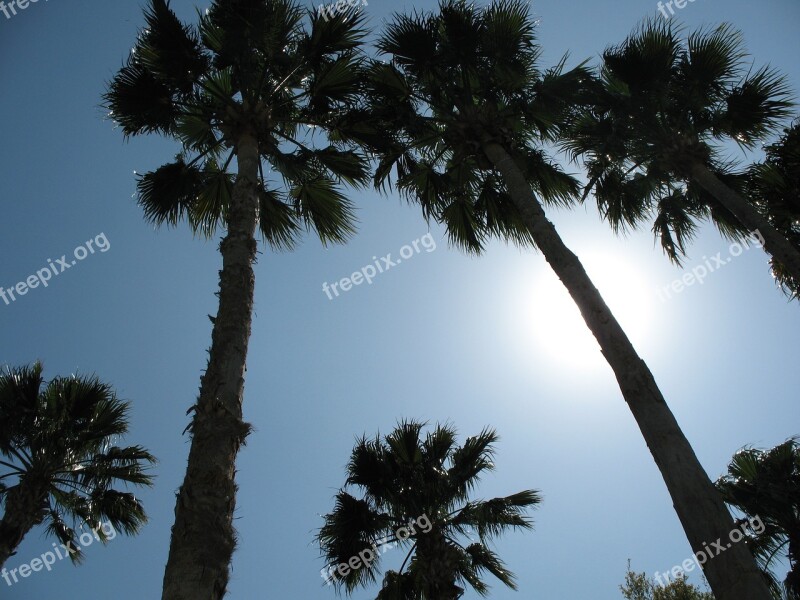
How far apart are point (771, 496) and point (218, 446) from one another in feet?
33.0

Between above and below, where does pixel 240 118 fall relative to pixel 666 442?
above

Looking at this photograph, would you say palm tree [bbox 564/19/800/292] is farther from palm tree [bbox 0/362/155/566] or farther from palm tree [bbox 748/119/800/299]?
palm tree [bbox 0/362/155/566]

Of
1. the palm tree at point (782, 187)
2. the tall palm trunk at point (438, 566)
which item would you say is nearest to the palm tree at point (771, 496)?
the palm tree at point (782, 187)

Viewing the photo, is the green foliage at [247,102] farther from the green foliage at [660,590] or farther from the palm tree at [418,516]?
the green foliage at [660,590]

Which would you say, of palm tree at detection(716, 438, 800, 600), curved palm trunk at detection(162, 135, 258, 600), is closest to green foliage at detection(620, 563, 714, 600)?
palm tree at detection(716, 438, 800, 600)

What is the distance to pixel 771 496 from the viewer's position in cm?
984

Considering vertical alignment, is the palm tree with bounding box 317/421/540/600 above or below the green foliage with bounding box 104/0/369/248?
below

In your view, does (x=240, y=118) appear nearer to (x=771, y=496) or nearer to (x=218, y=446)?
(x=218, y=446)

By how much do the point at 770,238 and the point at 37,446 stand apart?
13160 millimetres

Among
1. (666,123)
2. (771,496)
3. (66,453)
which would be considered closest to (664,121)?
(666,123)

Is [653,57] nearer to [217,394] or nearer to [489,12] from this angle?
[489,12]

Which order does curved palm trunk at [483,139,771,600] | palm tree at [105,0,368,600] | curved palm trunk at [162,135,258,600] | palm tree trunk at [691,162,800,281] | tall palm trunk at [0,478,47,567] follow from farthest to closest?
tall palm trunk at [0,478,47,567] < palm tree trunk at [691,162,800,281] < palm tree at [105,0,368,600] < curved palm trunk at [483,139,771,600] < curved palm trunk at [162,135,258,600]

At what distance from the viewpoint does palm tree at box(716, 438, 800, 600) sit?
9680mm

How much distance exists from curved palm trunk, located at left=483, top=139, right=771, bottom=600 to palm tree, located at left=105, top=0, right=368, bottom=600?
3480 millimetres
